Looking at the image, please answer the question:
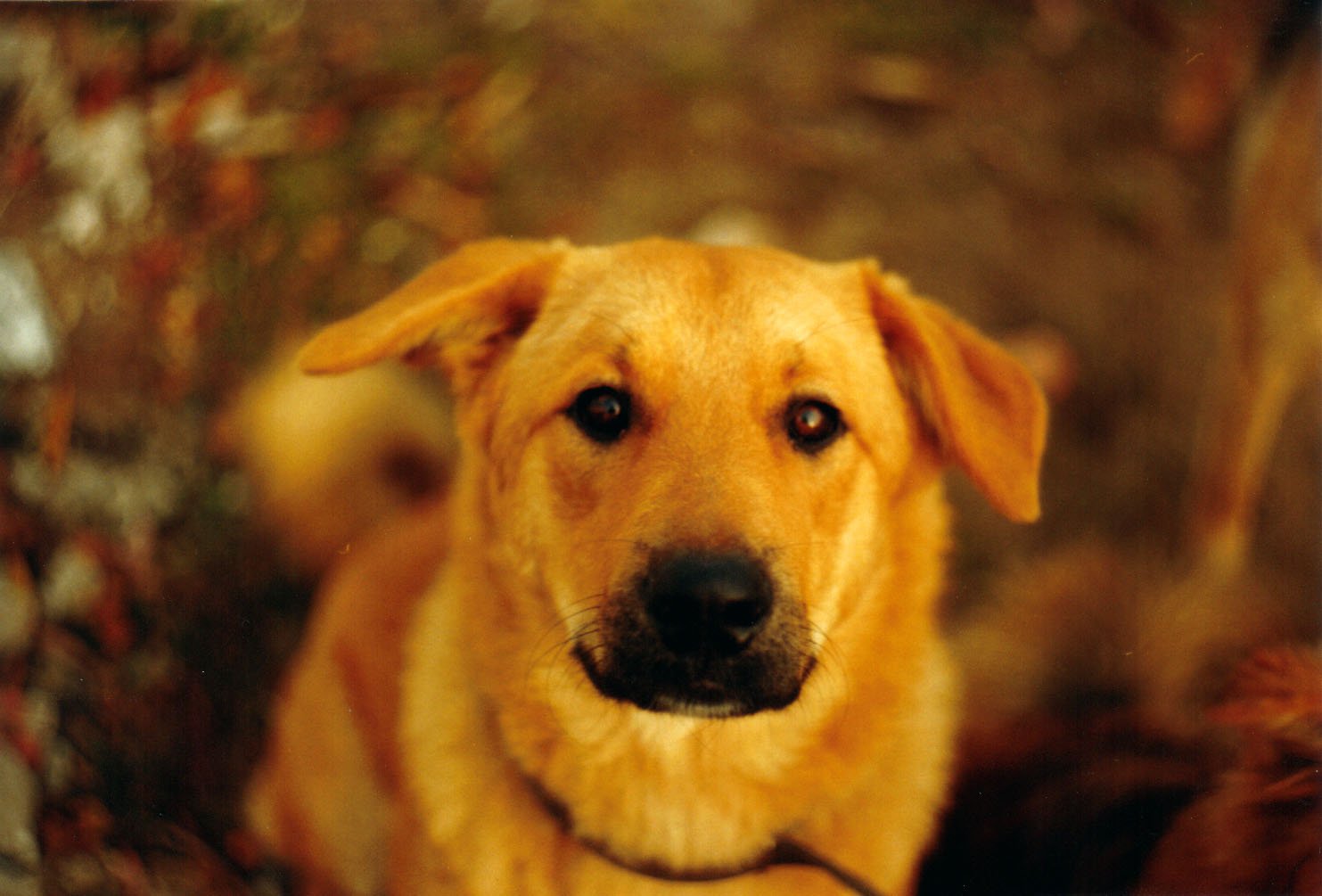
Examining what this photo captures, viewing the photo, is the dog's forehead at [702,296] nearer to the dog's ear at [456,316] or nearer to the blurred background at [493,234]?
the dog's ear at [456,316]

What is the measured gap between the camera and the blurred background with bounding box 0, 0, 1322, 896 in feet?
8.52

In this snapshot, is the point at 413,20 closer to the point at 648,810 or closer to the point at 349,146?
the point at 349,146

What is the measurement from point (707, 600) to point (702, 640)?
0.10m

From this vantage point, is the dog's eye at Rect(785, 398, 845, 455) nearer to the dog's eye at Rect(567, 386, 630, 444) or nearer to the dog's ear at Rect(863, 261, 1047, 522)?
the dog's ear at Rect(863, 261, 1047, 522)

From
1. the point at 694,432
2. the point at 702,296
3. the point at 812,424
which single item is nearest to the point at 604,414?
the point at 694,432

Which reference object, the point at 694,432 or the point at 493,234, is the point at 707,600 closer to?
the point at 694,432

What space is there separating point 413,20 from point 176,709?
2593 millimetres

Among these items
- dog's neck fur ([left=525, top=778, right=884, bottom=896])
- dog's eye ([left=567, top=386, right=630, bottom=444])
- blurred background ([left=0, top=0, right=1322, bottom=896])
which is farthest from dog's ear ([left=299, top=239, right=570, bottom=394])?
blurred background ([left=0, top=0, right=1322, bottom=896])

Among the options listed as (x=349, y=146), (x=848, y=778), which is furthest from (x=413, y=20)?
(x=848, y=778)

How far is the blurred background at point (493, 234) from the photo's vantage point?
8.52 feet

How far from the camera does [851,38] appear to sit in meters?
3.66

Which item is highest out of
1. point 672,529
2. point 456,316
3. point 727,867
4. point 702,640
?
point 456,316

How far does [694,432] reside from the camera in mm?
1725

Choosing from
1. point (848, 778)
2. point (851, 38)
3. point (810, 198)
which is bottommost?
point (848, 778)
